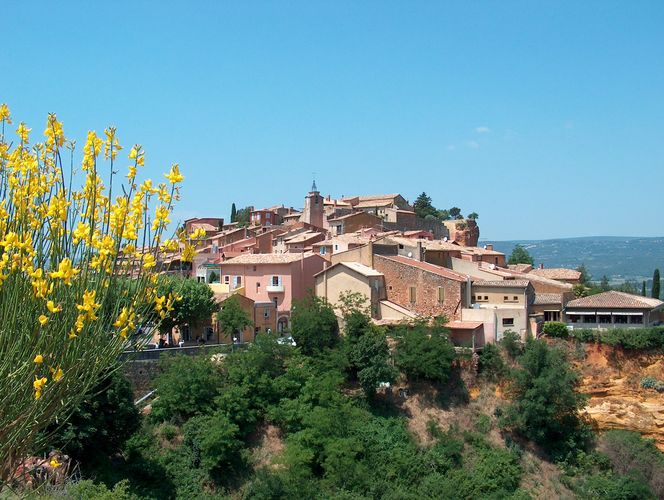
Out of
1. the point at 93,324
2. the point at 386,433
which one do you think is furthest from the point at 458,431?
the point at 93,324

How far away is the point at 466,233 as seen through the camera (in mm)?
57219

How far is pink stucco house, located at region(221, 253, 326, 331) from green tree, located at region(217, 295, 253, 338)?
10.4 ft

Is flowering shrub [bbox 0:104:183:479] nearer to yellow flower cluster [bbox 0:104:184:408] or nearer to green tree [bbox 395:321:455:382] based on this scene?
yellow flower cluster [bbox 0:104:184:408]

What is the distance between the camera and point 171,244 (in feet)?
25.3

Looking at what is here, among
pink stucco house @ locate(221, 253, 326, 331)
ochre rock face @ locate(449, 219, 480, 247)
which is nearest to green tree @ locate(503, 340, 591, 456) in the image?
pink stucco house @ locate(221, 253, 326, 331)

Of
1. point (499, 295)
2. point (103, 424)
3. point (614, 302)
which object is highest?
point (499, 295)

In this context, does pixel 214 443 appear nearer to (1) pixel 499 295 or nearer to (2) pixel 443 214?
(1) pixel 499 295

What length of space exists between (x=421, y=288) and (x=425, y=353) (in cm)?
489

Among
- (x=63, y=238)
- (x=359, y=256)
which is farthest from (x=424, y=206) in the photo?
(x=63, y=238)

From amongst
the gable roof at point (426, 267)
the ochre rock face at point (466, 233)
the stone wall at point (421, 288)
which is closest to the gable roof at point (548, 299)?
the gable roof at point (426, 267)

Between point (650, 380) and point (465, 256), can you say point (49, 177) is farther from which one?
point (465, 256)

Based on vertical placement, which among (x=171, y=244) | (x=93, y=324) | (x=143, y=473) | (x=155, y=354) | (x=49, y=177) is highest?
(x=49, y=177)

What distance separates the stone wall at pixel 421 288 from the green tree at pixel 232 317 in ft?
24.3

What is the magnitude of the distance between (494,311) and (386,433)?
841 centimetres
